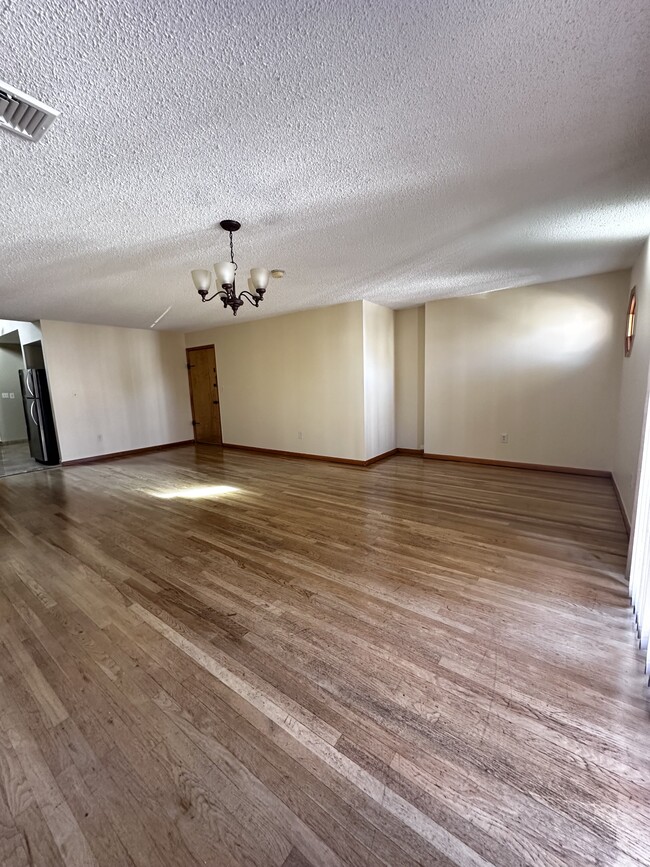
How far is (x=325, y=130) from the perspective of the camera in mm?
1554

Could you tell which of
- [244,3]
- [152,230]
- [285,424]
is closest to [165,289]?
[152,230]

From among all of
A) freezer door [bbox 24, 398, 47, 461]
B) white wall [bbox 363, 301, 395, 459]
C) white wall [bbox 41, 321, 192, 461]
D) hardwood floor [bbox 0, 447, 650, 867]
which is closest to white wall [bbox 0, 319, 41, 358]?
white wall [bbox 41, 321, 192, 461]

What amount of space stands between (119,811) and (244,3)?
243 cm

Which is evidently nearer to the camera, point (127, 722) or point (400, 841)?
point (400, 841)

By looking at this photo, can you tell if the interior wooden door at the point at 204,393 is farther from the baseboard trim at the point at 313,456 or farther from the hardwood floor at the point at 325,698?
the hardwood floor at the point at 325,698

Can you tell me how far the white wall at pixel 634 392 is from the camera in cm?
274

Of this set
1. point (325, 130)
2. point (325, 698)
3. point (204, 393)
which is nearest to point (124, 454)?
point (204, 393)

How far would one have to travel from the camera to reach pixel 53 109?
1.37 metres

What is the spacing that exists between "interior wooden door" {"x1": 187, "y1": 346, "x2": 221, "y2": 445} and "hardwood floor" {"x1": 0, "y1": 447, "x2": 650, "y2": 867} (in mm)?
4442

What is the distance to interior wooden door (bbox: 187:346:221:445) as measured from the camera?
282 inches

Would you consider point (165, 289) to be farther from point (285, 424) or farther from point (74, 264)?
point (285, 424)

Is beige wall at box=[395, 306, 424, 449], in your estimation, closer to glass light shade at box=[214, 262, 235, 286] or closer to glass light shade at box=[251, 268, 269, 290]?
glass light shade at box=[251, 268, 269, 290]

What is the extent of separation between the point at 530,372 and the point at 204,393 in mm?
5917

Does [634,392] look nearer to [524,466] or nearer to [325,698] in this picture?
[524,466]
